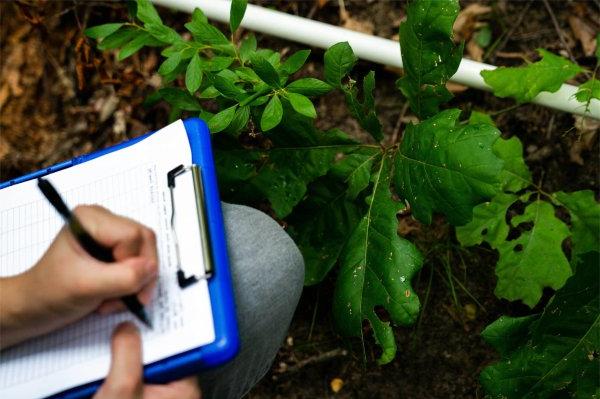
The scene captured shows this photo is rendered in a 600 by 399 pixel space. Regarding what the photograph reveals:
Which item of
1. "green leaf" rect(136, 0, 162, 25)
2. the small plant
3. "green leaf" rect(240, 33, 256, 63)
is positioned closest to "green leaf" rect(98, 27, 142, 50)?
the small plant

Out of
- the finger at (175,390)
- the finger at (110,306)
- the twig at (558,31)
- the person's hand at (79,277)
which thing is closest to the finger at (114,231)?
the person's hand at (79,277)

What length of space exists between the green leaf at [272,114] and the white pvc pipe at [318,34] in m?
0.73

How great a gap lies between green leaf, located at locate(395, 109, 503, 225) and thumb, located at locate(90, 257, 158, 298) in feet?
2.63

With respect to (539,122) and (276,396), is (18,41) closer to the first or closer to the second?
(276,396)

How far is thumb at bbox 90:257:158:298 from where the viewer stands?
966 millimetres

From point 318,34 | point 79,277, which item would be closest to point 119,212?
point 79,277

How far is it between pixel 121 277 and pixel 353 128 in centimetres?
149

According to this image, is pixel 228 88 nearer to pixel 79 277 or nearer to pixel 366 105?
pixel 366 105

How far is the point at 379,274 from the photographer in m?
1.58

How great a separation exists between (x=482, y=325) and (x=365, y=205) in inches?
25.7

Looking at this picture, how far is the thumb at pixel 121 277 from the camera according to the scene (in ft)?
3.17

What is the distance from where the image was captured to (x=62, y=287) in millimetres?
980

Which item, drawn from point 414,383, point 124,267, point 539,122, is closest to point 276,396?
point 414,383

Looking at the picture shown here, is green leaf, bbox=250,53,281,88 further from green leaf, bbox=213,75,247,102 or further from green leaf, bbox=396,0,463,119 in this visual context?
green leaf, bbox=396,0,463,119
